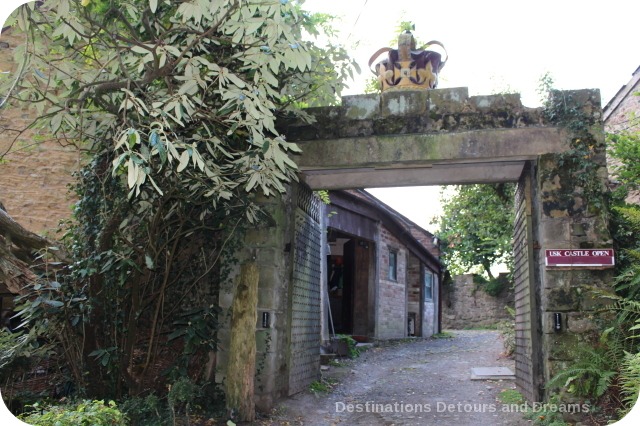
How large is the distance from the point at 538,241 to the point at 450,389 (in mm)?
3100

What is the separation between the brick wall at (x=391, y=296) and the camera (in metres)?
16.4

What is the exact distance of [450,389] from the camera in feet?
27.7

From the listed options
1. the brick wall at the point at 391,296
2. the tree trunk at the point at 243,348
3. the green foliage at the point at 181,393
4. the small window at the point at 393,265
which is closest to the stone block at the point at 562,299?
the tree trunk at the point at 243,348

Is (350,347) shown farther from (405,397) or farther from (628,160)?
(628,160)

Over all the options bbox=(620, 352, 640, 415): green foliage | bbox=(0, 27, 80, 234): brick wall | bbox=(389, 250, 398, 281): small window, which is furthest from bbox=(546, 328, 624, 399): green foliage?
bbox=(389, 250, 398, 281): small window

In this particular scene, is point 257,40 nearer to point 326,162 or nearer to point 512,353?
point 326,162

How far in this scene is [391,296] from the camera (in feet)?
56.4

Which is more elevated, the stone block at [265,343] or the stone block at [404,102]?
the stone block at [404,102]

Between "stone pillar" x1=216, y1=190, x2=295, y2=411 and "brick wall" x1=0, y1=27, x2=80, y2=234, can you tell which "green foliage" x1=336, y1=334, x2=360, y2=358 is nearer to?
"stone pillar" x1=216, y1=190, x2=295, y2=411

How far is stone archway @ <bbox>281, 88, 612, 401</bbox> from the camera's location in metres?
6.02

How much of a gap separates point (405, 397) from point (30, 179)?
7212 millimetres

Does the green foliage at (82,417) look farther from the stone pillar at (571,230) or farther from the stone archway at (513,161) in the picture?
the stone pillar at (571,230)

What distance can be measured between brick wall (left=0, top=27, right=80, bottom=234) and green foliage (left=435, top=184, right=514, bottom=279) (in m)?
8.83

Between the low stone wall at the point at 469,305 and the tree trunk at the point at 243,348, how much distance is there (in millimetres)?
19661
